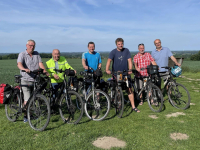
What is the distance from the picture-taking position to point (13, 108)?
4312 millimetres

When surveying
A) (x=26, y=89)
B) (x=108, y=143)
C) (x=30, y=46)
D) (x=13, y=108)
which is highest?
(x=30, y=46)

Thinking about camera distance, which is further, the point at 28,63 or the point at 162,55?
the point at 162,55

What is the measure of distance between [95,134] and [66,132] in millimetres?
609

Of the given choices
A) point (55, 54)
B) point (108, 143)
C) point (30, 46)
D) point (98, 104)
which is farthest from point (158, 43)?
point (30, 46)

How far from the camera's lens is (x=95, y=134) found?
3434mm

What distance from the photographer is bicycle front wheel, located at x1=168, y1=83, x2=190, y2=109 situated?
4.88 m

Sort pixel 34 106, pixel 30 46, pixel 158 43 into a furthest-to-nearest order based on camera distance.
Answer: pixel 158 43, pixel 30 46, pixel 34 106

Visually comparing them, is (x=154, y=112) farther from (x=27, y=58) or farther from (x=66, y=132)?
(x=27, y=58)

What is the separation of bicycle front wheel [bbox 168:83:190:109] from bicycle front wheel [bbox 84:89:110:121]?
2143mm

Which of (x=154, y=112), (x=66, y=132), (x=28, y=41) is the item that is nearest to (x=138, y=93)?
(x=154, y=112)

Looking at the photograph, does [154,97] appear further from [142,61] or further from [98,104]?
[98,104]

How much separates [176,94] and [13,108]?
4.50 m

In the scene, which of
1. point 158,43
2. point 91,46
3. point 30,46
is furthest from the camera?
point 158,43

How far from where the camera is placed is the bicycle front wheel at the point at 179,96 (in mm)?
4875
